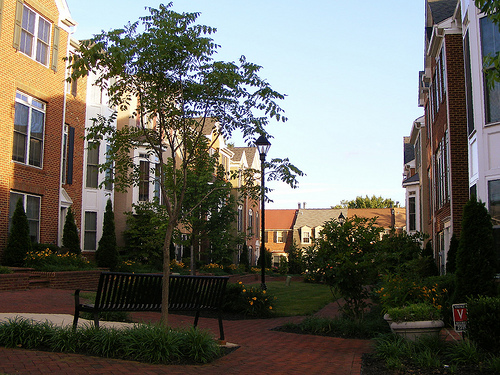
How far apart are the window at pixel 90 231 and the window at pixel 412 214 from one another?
773 inches

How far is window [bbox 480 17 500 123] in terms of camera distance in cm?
1203

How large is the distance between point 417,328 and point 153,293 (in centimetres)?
407

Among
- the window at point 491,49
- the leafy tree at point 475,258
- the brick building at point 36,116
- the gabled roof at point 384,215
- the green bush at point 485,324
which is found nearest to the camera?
the green bush at point 485,324

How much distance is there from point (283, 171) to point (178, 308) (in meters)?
3.08

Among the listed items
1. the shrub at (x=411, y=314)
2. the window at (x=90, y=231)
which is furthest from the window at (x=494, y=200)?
the window at (x=90, y=231)

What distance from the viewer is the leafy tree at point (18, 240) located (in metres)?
16.5

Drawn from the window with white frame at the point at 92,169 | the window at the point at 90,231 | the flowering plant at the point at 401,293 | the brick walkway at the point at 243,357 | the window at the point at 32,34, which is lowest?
the brick walkway at the point at 243,357

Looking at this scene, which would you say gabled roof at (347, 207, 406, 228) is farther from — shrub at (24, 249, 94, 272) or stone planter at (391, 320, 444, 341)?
stone planter at (391, 320, 444, 341)

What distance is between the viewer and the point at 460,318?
282 inches

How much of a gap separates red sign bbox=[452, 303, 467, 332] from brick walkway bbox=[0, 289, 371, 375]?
1.47 metres

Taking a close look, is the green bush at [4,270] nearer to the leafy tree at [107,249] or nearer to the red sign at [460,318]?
the leafy tree at [107,249]

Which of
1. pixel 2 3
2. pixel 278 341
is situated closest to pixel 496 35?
pixel 278 341

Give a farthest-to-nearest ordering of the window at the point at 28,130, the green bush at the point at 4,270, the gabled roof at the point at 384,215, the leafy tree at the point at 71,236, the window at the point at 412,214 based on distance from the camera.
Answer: the gabled roof at the point at 384,215 → the window at the point at 412,214 → the leafy tree at the point at 71,236 → the window at the point at 28,130 → the green bush at the point at 4,270

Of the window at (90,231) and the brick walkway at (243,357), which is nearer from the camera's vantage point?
the brick walkway at (243,357)
